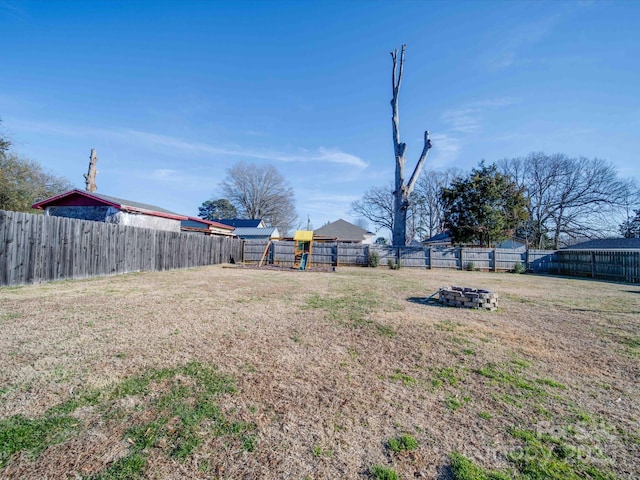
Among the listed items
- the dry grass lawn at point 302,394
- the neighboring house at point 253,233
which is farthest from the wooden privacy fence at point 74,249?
the neighboring house at point 253,233

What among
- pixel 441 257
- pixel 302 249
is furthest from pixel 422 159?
pixel 302 249

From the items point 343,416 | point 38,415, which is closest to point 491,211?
point 343,416

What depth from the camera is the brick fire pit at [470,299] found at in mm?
5746

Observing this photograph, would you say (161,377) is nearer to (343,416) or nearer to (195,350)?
(195,350)

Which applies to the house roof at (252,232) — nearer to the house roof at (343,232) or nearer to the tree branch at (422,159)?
the house roof at (343,232)

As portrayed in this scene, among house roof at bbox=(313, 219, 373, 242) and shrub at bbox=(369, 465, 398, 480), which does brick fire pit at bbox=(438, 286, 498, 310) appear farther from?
house roof at bbox=(313, 219, 373, 242)

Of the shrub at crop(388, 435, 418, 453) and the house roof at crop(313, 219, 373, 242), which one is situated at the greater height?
the house roof at crop(313, 219, 373, 242)

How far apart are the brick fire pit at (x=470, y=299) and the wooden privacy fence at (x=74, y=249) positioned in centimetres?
1010

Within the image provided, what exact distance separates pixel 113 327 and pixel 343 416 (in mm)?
3590

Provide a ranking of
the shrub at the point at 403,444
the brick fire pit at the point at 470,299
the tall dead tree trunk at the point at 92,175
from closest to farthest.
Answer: the shrub at the point at 403,444, the brick fire pit at the point at 470,299, the tall dead tree trunk at the point at 92,175

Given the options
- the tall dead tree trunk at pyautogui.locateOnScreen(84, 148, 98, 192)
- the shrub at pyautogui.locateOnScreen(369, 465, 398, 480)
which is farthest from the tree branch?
the tall dead tree trunk at pyautogui.locateOnScreen(84, 148, 98, 192)

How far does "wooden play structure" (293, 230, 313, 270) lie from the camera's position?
15.1 m

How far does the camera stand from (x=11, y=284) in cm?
648

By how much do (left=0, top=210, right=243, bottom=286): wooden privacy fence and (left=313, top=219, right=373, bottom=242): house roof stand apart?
2254cm
